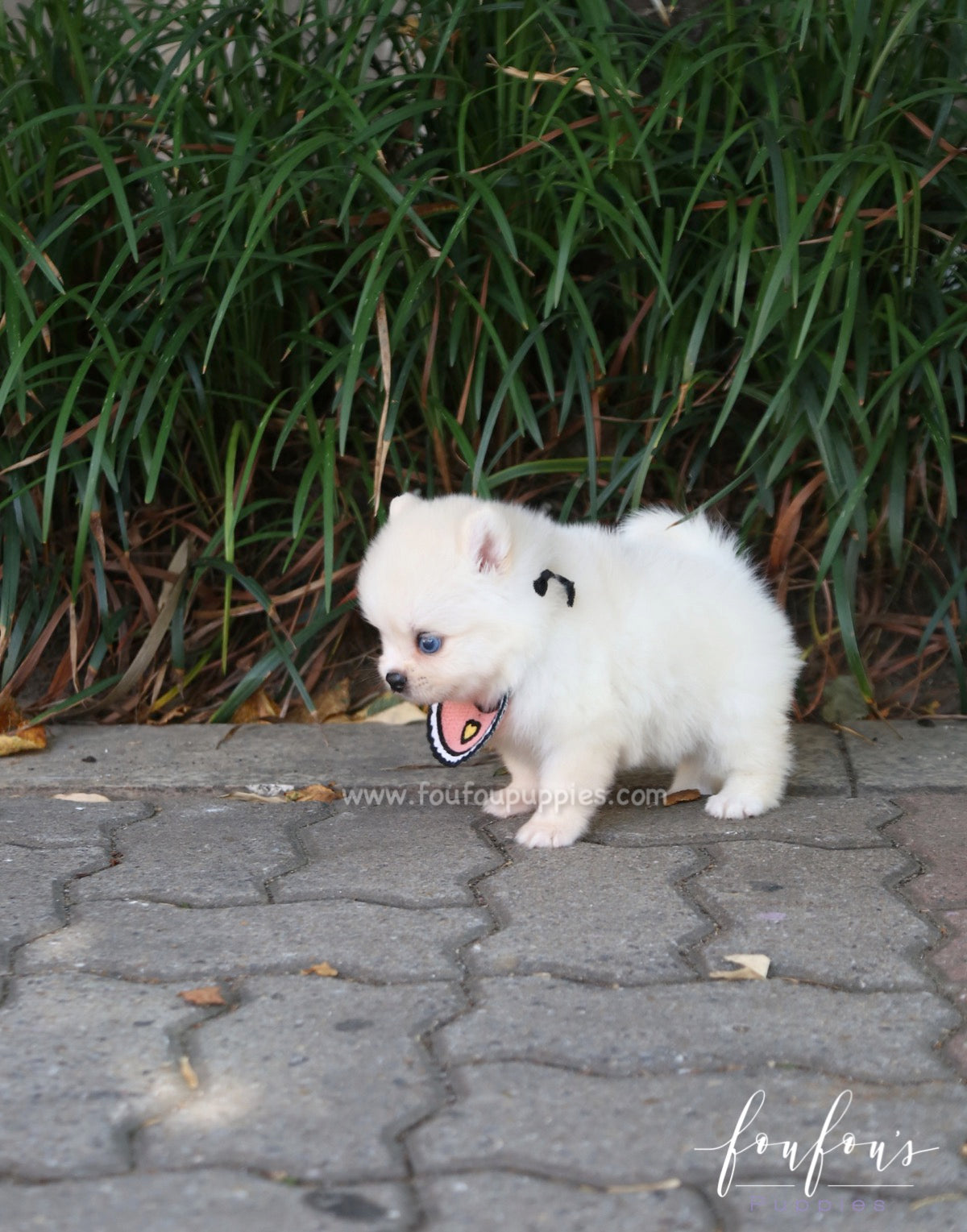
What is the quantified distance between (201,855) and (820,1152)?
1.24 meters

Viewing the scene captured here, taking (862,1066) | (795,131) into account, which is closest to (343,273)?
(795,131)

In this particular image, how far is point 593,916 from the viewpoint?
2.02 meters

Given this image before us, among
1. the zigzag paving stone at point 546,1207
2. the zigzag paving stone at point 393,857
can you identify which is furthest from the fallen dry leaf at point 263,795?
the zigzag paving stone at point 546,1207

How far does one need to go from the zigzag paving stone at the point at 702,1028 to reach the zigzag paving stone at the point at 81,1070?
342mm

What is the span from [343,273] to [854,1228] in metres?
2.01

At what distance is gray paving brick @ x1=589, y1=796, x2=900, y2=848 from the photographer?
7.77 ft

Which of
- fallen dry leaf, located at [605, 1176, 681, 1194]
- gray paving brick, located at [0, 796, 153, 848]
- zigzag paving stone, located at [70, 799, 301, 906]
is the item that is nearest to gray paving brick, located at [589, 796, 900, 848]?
zigzag paving stone, located at [70, 799, 301, 906]

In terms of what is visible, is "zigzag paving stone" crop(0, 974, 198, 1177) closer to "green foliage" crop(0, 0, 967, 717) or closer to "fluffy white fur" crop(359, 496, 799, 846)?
"fluffy white fur" crop(359, 496, 799, 846)

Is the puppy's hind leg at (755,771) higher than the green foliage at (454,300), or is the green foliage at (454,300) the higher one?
the green foliage at (454,300)

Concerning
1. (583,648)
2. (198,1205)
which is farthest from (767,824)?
(198,1205)

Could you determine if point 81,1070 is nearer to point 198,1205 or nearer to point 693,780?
point 198,1205

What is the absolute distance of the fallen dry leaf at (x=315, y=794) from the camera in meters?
2.63

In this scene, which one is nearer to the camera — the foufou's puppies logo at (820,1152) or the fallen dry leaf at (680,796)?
the foufou's puppies logo at (820,1152)

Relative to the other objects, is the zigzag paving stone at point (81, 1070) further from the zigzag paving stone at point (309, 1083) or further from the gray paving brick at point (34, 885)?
the gray paving brick at point (34, 885)
